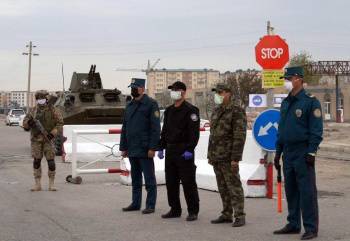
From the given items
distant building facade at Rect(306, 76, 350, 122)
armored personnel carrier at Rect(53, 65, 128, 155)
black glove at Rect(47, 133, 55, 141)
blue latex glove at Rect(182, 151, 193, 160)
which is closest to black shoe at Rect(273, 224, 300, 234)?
blue latex glove at Rect(182, 151, 193, 160)

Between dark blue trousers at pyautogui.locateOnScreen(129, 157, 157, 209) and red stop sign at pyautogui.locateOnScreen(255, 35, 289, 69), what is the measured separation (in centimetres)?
372

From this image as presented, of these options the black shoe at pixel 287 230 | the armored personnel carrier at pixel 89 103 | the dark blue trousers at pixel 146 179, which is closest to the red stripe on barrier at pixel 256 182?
the dark blue trousers at pixel 146 179

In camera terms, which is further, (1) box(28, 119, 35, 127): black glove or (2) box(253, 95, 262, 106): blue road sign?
(2) box(253, 95, 262, 106): blue road sign

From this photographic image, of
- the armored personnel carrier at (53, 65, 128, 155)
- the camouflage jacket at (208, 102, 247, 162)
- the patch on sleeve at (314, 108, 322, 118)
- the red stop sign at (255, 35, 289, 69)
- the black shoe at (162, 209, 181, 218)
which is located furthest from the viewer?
the armored personnel carrier at (53, 65, 128, 155)

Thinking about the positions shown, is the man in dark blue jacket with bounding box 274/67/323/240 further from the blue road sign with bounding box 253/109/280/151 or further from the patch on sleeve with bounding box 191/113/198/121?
the blue road sign with bounding box 253/109/280/151

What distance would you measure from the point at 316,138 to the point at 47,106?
679 centimetres

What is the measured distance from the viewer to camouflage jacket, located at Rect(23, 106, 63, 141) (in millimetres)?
12367

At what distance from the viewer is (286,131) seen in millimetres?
7688

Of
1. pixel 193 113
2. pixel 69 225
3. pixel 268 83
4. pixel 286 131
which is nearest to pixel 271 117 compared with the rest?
pixel 268 83

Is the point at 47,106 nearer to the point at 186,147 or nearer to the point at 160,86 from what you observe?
the point at 186,147

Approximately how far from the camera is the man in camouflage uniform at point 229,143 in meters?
8.41

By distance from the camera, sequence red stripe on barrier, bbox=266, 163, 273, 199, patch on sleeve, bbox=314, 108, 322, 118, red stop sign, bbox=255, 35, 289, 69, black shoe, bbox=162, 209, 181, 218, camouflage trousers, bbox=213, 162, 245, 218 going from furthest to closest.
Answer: red stop sign, bbox=255, 35, 289, 69 → red stripe on barrier, bbox=266, 163, 273, 199 → black shoe, bbox=162, 209, 181, 218 → camouflage trousers, bbox=213, 162, 245, 218 → patch on sleeve, bbox=314, 108, 322, 118

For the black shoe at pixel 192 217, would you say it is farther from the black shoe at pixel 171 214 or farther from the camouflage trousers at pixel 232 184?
the camouflage trousers at pixel 232 184

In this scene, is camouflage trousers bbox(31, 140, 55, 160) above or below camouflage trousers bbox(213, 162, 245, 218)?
above
